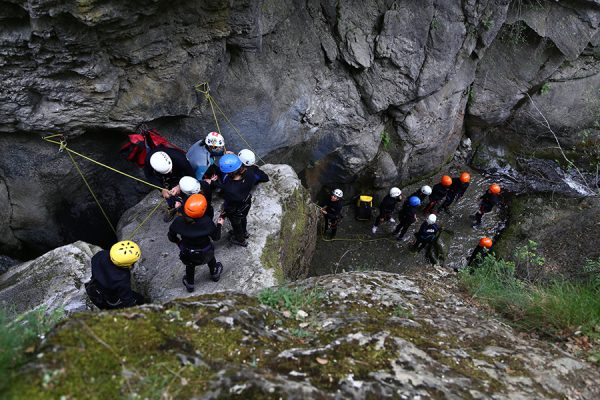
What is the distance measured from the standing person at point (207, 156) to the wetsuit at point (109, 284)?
89.6 inches

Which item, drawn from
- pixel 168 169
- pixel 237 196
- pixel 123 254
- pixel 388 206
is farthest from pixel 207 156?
pixel 388 206

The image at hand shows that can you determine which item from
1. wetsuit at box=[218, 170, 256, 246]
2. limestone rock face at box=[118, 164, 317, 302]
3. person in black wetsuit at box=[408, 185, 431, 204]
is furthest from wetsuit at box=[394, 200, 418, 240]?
wetsuit at box=[218, 170, 256, 246]

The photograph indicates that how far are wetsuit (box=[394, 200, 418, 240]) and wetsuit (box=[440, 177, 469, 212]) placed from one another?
1.54 metres

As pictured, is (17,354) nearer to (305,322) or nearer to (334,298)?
(305,322)

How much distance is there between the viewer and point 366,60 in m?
9.24

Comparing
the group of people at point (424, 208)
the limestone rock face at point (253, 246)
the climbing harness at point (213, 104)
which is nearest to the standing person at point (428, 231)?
the group of people at point (424, 208)

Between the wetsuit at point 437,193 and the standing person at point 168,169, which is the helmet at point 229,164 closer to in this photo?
the standing person at point 168,169

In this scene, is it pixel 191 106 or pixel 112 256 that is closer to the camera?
pixel 112 256

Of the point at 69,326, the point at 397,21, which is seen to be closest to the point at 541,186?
the point at 397,21

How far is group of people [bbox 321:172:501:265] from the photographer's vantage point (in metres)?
9.80

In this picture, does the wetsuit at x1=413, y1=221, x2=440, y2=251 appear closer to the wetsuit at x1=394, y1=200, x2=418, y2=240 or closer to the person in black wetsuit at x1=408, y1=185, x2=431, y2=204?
the wetsuit at x1=394, y1=200, x2=418, y2=240

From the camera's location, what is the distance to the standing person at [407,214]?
32.9 feet

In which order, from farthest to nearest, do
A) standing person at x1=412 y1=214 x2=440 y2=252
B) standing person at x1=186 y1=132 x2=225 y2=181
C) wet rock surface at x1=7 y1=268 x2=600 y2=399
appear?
1. standing person at x1=412 y1=214 x2=440 y2=252
2. standing person at x1=186 y1=132 x2=225 y2=181
3. wet rock surface at x1=7 y1=268 x2=600 y2=399

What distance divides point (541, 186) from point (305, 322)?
12.1 m
